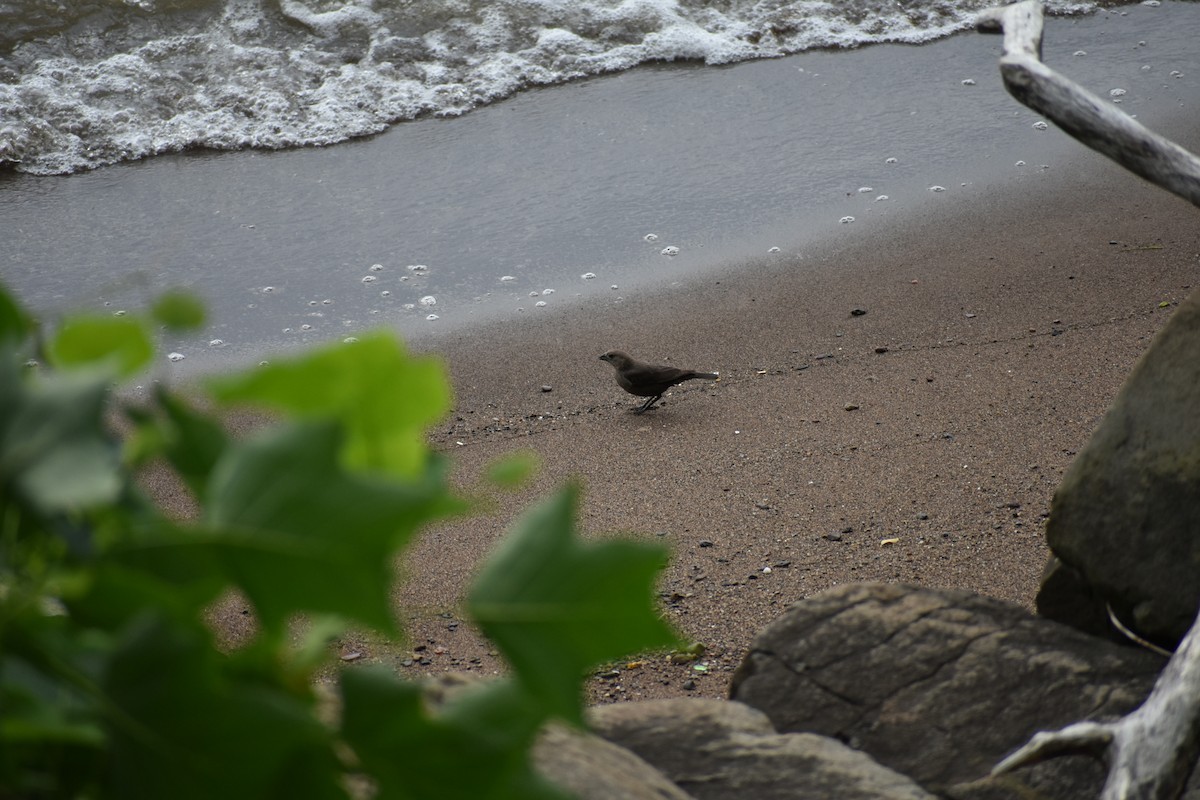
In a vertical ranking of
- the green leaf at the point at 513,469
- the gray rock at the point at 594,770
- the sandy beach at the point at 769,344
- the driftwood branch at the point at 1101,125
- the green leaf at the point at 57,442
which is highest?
the green leaf at the point at 57,442

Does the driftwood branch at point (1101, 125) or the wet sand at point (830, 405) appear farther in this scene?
the wet sand at point (830, 405)

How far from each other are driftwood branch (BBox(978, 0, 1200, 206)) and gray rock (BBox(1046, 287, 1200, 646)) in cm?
43

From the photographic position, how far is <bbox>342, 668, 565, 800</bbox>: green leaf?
0.34 m

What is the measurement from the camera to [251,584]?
30 cm

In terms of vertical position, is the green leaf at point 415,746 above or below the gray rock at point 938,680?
above

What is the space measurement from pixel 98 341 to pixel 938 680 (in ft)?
7.82

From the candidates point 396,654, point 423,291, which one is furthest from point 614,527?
point 423,291

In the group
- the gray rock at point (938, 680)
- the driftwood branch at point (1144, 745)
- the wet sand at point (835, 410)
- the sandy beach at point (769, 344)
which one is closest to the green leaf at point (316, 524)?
the driftwood branch at point (1144, 745)

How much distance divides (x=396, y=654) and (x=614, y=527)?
92cm

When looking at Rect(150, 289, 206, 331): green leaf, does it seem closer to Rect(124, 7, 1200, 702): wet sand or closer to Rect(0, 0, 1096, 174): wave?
Rect(124, 7, 1200, 702): wet sand

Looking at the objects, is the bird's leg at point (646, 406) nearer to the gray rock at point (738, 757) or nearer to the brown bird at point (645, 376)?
the brown bird at point (645, 376)

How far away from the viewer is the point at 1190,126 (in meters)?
6.80

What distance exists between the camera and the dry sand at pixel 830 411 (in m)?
3.72

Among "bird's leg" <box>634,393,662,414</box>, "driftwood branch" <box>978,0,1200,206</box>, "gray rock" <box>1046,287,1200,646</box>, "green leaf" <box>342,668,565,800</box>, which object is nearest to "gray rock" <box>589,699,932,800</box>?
"gray rock" <box>1046,287,1200,646</box>
